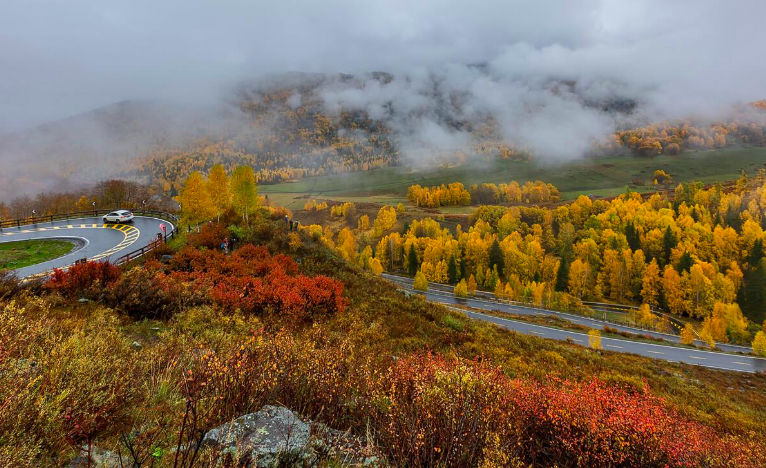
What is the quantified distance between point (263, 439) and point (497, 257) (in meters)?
94.4

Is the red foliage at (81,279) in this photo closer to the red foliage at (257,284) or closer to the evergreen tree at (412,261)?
the red foliage at (257,284)

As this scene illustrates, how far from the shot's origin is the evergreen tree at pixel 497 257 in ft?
300

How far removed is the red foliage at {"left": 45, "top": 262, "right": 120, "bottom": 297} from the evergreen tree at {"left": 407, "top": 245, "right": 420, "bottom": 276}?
90.6m

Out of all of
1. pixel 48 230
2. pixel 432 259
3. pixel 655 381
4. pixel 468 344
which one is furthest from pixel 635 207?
pixel 48 230

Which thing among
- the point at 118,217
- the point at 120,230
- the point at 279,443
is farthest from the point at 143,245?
the point at 279,443

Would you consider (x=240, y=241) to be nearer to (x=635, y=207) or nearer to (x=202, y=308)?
(x=202, y=308)

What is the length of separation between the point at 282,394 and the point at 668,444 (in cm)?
626

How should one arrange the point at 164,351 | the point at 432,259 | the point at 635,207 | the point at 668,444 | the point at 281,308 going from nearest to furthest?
the point at 668,444
the point at 164,351
the point at 281,308
the point at 432,259
the point at 635,207

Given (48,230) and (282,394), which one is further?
(48,230)

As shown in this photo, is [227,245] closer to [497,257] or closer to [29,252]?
[29,252]

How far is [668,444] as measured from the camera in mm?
5031

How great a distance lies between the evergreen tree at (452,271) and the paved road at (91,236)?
240ft

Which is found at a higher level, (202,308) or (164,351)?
(164,351)

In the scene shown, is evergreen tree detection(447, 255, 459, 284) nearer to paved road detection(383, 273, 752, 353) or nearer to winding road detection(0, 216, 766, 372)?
paved road detection(383, 273, 752, 353)
